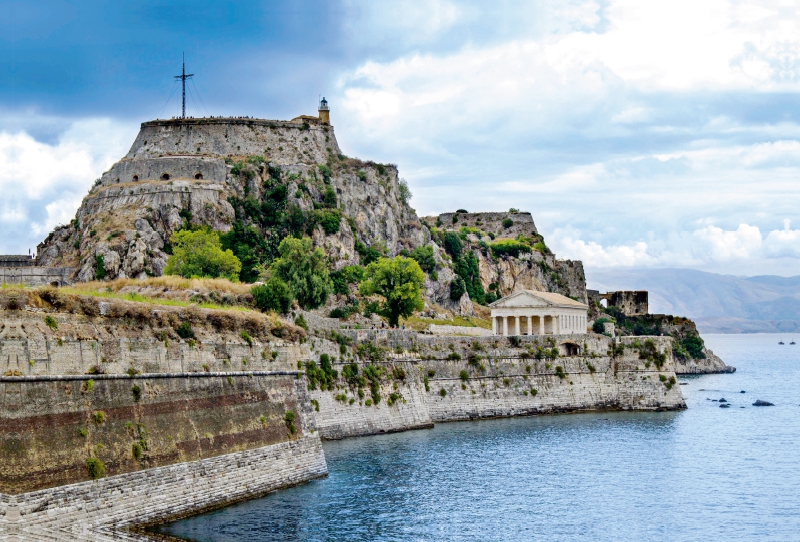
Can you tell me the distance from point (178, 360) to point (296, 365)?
32.0ft

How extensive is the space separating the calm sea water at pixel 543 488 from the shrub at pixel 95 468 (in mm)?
3340

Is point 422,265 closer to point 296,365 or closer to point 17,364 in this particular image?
point 296,365

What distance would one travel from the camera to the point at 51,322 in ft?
119

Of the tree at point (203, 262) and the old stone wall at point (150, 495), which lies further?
the tree at point (203, 262)

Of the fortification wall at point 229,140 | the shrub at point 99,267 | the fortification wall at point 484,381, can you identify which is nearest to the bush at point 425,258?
the fortification wall at point 229,140

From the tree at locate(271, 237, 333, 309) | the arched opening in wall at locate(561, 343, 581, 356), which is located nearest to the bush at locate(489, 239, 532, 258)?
the tree at locate(271, 237, 333, 309)

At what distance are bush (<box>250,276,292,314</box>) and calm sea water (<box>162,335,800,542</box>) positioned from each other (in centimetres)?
→ 861

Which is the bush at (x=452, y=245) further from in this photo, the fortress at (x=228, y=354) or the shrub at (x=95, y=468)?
the shrub at (x=95, y=468)

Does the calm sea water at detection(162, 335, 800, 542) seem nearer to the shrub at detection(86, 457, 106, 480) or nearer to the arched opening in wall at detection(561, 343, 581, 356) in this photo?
the shrub at detection(86, 457, 106, 480)

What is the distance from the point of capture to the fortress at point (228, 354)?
113 ft

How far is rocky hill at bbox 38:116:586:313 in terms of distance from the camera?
93500 mm

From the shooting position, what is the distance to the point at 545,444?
6188 cm

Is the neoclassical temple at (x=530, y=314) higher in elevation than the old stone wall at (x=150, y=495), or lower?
higher

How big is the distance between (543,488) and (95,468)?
21845mm
